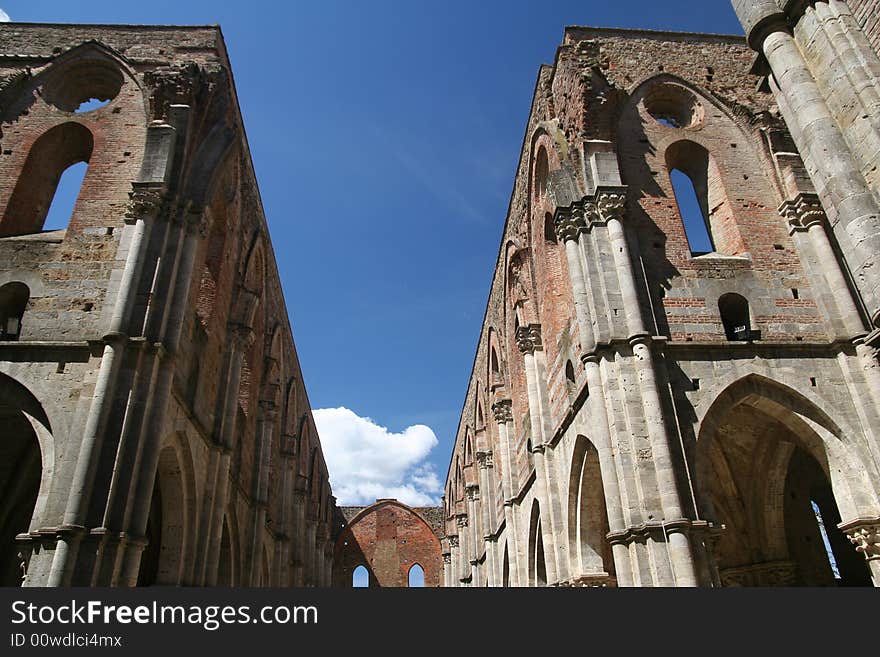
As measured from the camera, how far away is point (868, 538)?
931 cm

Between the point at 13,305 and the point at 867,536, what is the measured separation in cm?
1392

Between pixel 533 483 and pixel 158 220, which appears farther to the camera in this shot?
pixel 533 483

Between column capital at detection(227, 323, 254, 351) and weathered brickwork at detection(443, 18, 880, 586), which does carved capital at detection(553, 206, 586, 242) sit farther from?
column capital at detection(227, 323, 254, 351)

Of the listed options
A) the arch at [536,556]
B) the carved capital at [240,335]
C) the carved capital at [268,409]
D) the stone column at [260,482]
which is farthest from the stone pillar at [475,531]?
the carved capital at [240,335]

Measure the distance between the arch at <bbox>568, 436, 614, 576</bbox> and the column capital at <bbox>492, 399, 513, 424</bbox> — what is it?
23.6 ft

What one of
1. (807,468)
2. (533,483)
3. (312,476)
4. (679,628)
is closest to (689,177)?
(807,468)

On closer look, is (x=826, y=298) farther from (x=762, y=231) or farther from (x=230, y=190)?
(x=230, y=190)

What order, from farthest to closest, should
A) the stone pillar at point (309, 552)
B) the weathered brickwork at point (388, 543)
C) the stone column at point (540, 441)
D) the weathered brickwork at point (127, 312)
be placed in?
the weathered brickwork at point (388, 543)
the stone pillar at point (309, 552)
the stone column at point (540, 441)
the weathered brickwork at point (127, 312)

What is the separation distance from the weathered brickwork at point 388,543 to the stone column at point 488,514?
15174mm

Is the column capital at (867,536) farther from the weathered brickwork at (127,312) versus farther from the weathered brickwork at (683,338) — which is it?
the weathered brickwork at (127,312)

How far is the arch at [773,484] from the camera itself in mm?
10367

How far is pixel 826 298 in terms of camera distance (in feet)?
36.8

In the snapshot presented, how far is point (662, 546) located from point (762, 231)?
6704 mm

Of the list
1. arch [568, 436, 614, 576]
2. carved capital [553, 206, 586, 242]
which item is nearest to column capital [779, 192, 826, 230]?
carved capital [553, 206, 586, 242]
